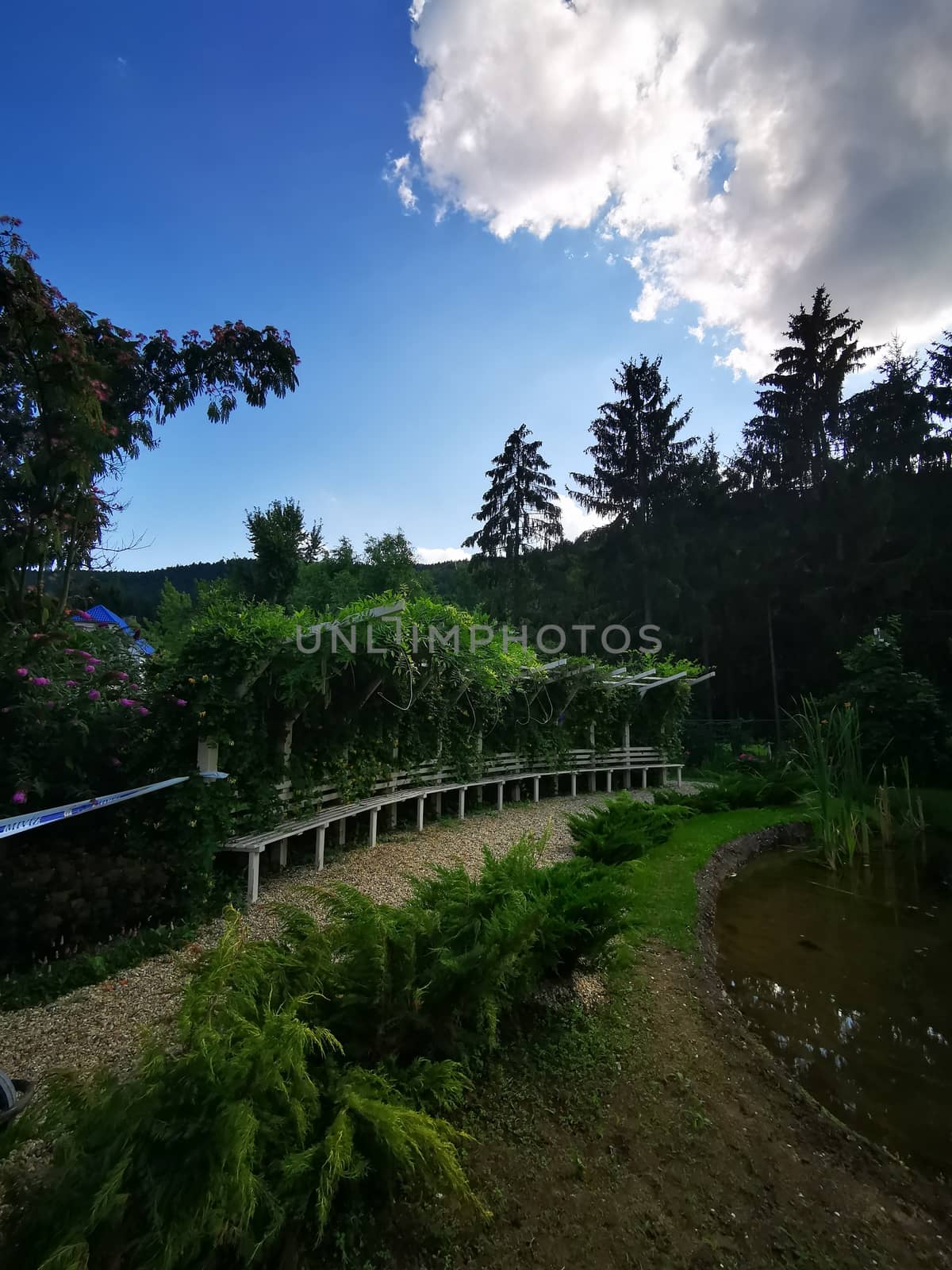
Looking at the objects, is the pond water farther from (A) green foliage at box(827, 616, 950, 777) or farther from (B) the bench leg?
(A) green foliage at box(827, 616, 950, 777)

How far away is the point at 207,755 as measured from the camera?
151 inches

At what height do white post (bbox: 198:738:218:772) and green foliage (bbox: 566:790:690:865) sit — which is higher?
white post (bbox: 198:738:218:772)

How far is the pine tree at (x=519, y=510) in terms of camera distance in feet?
64.4

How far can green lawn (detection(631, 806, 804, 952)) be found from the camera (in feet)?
12.7

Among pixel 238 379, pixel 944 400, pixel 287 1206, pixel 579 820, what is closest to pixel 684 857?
pixel 579 820

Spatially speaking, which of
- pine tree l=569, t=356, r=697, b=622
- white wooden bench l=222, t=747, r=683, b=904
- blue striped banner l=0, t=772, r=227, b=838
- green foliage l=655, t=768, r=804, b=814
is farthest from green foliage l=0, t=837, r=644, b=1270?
pine tree l=569, t=356, r=697, b=622

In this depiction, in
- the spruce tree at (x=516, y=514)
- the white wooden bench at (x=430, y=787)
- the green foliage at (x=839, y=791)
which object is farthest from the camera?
the spruce tree at (x=516, y=514)

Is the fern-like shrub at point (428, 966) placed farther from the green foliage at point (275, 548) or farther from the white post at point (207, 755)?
the green foliage at point (275, 548)

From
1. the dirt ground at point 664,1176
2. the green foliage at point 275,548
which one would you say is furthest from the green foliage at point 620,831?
the green foliage at point 275,548

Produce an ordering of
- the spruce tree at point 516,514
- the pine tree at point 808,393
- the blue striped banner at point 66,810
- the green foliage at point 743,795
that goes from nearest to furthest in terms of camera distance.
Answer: the blue striped banner at point 66,810 → the green foliage at point 743,795 → the pine tree at point 808,393 → the spruce tree at point 516,514

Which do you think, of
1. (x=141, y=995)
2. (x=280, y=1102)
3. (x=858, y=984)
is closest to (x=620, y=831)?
(x=858, y=984)

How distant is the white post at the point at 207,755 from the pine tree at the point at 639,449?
16711mm

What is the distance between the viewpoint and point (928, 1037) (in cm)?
294

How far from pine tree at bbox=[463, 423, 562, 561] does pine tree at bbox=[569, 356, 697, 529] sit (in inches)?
62.6
